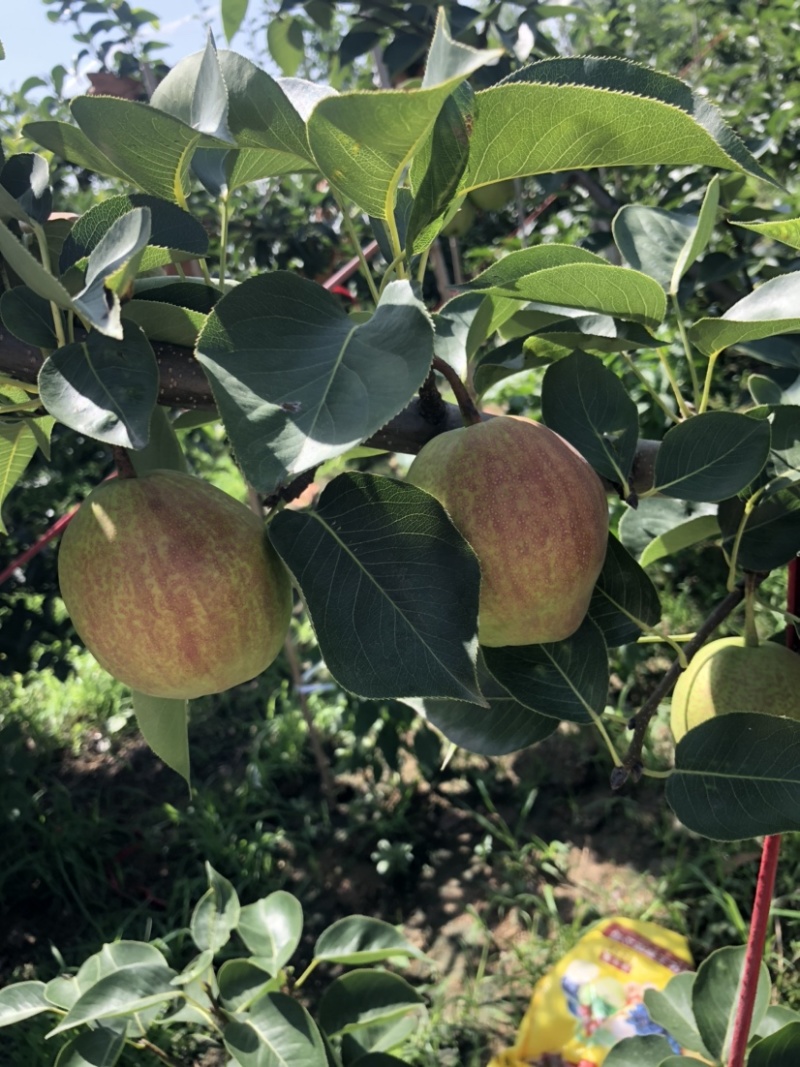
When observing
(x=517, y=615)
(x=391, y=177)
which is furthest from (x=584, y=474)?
(x=391, y=177)

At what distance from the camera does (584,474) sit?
0.57 meters

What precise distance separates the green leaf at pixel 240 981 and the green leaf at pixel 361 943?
0.12 m

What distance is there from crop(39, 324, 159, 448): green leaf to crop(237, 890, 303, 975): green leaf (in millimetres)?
858

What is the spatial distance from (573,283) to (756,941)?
1.86 feet

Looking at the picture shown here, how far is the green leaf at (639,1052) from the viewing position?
91 centimetres

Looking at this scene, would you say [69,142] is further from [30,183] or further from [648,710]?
[648,710]

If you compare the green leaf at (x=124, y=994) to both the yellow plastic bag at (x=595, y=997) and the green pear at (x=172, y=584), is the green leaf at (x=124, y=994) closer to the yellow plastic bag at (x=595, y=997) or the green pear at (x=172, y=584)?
the green pear at (x=172, y=584)

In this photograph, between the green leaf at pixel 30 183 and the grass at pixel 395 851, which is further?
the grass at pixel 395 851

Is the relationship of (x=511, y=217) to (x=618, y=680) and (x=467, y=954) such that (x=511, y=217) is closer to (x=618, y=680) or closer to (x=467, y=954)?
(x=618, y=680)

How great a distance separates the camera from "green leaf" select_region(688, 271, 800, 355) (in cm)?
56

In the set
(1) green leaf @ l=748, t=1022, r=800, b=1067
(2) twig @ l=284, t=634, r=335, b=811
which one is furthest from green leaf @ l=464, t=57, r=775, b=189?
(2) twig @ l=284, t=634, r=335, b=811

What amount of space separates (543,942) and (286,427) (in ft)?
5.54

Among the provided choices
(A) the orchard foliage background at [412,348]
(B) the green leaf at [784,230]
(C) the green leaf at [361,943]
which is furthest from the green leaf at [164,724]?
(C) the green leaf at [361,943]

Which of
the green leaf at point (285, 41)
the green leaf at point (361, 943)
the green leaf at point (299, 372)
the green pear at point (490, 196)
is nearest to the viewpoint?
the green leaf at point (299, 372)
